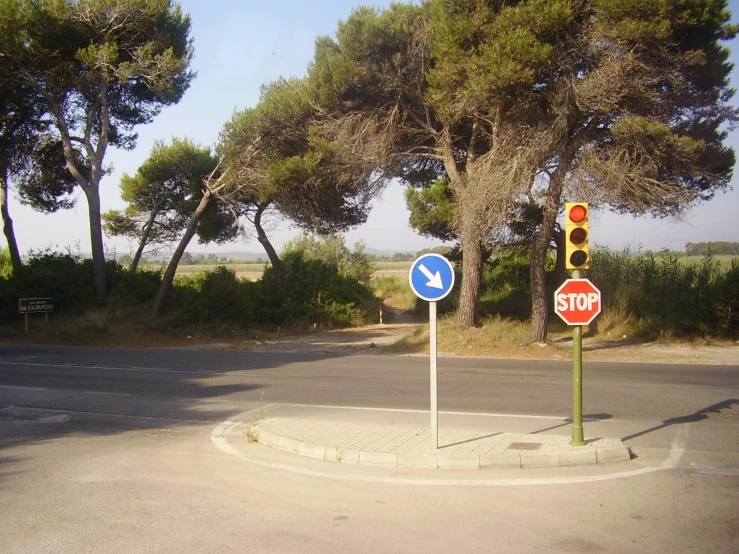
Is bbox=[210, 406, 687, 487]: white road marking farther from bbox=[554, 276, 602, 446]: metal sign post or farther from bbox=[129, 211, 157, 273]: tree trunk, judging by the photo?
bbox=[129, 211, 157, 273]: tree trunk

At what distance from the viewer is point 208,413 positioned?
10586 mm

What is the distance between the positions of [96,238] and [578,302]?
76.9ft

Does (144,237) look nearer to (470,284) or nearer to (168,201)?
(168,201)

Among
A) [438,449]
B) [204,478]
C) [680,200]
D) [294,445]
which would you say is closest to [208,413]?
[294,445]

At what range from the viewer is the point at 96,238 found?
2700 centimetres

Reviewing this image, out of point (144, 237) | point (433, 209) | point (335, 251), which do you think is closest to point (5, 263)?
point (144, 237)

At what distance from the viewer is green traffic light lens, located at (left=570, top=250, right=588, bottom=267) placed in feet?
25.0

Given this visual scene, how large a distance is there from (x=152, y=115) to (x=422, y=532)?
88.5 feet

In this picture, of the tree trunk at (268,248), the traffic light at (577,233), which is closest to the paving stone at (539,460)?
the traffic light at (577,233)

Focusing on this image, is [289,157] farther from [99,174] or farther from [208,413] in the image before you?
[208,413]

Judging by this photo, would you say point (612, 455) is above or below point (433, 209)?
below

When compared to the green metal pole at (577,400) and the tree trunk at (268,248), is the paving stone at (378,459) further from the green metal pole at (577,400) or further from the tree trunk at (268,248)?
the tree trunk at (268,248)

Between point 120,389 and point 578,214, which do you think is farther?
point 120,389

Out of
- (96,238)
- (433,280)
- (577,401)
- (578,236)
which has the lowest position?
(577,401)
